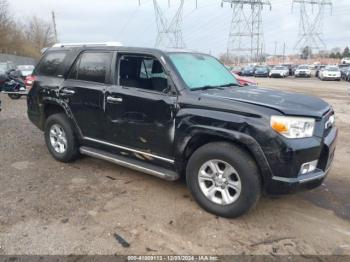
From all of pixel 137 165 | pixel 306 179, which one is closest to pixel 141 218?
pixel 137 165

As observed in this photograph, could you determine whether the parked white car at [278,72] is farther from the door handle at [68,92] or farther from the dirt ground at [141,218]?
the door handle at [68,92]

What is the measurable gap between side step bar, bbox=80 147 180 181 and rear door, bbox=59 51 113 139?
23 cm

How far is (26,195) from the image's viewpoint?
14.8 feet

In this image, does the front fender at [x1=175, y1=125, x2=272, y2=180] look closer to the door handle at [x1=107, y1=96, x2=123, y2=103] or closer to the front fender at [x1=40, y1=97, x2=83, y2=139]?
the door handle at [x1=107, y1=96, x2=123, y2=103]

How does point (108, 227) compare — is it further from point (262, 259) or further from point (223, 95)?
point (223, 95)

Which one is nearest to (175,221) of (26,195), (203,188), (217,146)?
(203,188)

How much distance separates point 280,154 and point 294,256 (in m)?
0.96

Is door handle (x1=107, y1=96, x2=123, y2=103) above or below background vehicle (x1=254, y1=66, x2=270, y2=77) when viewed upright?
above

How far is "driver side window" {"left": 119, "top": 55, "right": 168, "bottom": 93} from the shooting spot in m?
4.57

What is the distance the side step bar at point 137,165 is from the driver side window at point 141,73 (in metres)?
0.98

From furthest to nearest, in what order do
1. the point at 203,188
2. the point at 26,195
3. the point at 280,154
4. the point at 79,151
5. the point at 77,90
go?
the point at 79,151
the point at 77,90
the point at 26,195
the point at 203,188
the point at 280,154

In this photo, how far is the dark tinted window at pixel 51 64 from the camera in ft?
18.4

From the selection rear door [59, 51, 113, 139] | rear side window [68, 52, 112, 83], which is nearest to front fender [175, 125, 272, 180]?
rear door [59, 51, 113, 139]

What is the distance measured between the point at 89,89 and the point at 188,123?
5.92ft
